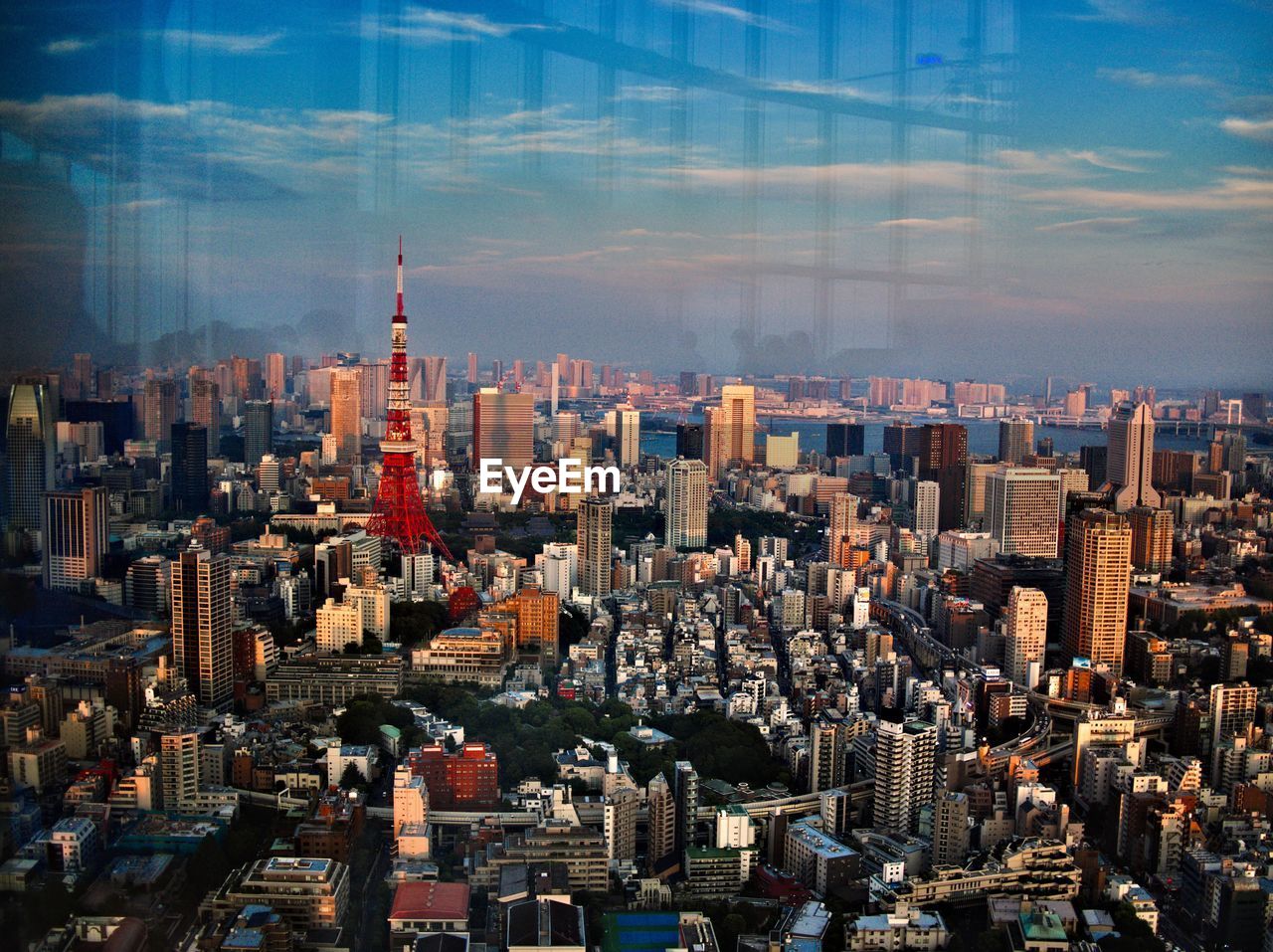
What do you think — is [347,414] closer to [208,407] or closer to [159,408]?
[208,407]

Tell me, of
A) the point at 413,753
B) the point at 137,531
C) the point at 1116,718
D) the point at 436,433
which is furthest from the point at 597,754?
the point at 436,433

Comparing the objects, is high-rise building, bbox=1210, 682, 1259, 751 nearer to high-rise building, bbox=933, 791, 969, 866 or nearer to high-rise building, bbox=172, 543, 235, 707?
high-rise building, bbox=933, 791, 969, 866

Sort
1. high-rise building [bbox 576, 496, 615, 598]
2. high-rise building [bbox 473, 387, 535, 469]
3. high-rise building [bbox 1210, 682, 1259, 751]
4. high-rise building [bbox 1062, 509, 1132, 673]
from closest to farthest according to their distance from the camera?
high-rise building [bbox 1210, 682, 1259, 751]
high-rise building [bbox 1062, 509, 1132, 673]
high-rise building [bbox 473, 387, 535, 469]
high-rise building [bbox 576, 496, 615, 598]

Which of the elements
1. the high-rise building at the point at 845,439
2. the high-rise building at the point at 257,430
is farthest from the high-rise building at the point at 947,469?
the high-rise building at the point at 257,430

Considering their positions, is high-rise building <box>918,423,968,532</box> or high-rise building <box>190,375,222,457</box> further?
high-rise building <box>918,423,968,532</box>

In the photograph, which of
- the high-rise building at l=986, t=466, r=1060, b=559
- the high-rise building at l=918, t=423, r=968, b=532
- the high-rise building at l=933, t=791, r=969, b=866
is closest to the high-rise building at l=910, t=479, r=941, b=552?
the high-rise building at l=918, t=423, r=968, b=532

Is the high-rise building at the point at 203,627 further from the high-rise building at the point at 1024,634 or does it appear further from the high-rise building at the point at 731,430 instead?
the high-rise building at the point at 1024,634
